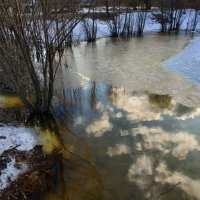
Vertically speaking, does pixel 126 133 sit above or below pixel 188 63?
below

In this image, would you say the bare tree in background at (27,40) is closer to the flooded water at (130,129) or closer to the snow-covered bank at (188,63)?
the flooded water at (130,129)

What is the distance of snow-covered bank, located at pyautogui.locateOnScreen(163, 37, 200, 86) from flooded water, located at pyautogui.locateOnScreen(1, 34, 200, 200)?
0.33 meters

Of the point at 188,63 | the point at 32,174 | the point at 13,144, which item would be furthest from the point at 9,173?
the point at 188,63

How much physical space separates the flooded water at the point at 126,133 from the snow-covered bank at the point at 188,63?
1.07ft

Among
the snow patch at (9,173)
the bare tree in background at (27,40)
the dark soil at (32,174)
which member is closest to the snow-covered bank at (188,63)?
the bare tree in background at (27,40)

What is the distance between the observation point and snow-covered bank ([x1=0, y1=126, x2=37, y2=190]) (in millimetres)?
4910

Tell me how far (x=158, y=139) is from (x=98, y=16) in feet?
46.5

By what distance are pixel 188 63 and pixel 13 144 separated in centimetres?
726

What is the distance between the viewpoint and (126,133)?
6.36 meters

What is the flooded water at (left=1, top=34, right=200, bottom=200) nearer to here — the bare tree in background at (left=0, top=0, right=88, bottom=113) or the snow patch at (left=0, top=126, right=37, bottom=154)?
the snow patch at (left=0, top=126, right=37, bottom=154)

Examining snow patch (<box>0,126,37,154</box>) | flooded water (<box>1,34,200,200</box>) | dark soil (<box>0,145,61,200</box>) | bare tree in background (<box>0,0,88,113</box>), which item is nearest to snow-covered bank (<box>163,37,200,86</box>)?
flooded water (<box>1,34,200,200</box>)

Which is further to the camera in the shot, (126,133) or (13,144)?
(126,133)

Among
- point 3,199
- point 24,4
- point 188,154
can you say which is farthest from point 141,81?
point 3,199

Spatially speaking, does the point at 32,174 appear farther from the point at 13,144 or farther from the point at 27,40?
the point at 27,40
